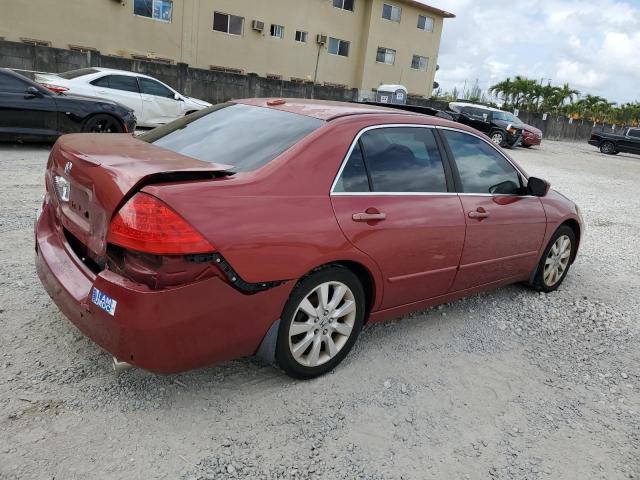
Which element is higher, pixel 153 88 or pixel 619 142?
pixel 153 88

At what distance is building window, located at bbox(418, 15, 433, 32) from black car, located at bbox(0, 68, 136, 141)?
102 feet

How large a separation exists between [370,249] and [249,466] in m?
1.33

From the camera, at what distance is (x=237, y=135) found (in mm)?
3197

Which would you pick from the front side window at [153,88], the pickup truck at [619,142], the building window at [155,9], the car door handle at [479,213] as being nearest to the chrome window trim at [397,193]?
the car door handle at [479,213]

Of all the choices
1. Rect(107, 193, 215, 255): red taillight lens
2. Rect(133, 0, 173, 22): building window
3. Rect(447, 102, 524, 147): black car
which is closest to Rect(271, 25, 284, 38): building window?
Rect(133, 0, 173, 22): building window

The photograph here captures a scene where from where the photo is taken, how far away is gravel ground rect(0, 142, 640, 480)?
237cm

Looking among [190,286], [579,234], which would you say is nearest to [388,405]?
[190,286]

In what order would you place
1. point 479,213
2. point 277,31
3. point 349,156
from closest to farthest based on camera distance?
point 349,156 → point 479,213 → point 277,31

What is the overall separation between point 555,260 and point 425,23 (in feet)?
115

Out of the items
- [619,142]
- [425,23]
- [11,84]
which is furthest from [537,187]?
[425,23]

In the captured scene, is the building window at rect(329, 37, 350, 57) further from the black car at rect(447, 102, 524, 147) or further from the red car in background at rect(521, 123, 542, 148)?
the red car in background at rect(521, 123, 542, 148)

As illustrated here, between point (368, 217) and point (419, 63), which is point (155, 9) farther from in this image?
point (368, 217)

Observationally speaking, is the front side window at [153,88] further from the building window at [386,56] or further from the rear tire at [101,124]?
the building window at [386,56]

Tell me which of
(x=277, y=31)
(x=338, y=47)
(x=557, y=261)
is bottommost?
(x=557, y=261)
